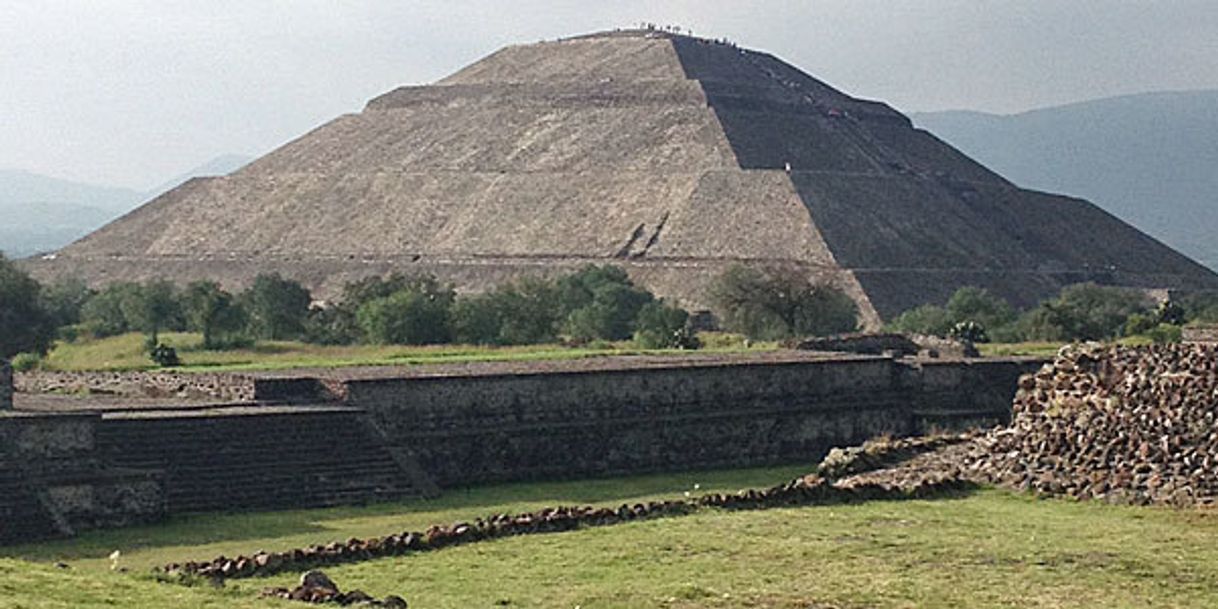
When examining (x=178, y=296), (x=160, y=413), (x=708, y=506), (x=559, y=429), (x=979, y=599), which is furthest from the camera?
(x=178, y=296)

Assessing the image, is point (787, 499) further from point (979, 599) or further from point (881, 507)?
point (979, 599)

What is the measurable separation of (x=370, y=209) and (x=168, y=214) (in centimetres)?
1440

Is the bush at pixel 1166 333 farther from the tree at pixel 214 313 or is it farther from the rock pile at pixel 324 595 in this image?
the rock pile at pixel 324 595

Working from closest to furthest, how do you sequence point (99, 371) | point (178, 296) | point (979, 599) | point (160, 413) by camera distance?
point (979, 599)
point (160, 413)
point (99, 371)
point (178, 296)

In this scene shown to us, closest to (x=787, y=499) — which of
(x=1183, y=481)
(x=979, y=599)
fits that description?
(x=1183, y=481)

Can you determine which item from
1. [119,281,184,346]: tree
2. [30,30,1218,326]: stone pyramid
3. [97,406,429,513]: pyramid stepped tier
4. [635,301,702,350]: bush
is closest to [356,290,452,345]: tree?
[635,301,702,350]: bush

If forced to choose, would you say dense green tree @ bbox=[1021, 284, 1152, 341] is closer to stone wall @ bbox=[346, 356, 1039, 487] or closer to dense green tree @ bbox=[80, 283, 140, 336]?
stone wall @ bbox=[346, 356, 1039, 487]

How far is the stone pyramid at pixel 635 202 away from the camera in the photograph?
285ft

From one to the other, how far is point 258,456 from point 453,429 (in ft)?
14.8

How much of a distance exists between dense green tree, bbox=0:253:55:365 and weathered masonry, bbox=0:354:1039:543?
2401 cm

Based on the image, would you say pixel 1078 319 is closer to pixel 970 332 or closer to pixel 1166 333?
pixel 970 332

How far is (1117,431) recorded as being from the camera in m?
23.8

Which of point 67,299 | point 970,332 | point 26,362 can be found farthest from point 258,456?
point 67,299

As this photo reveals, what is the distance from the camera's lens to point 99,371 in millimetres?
35812
